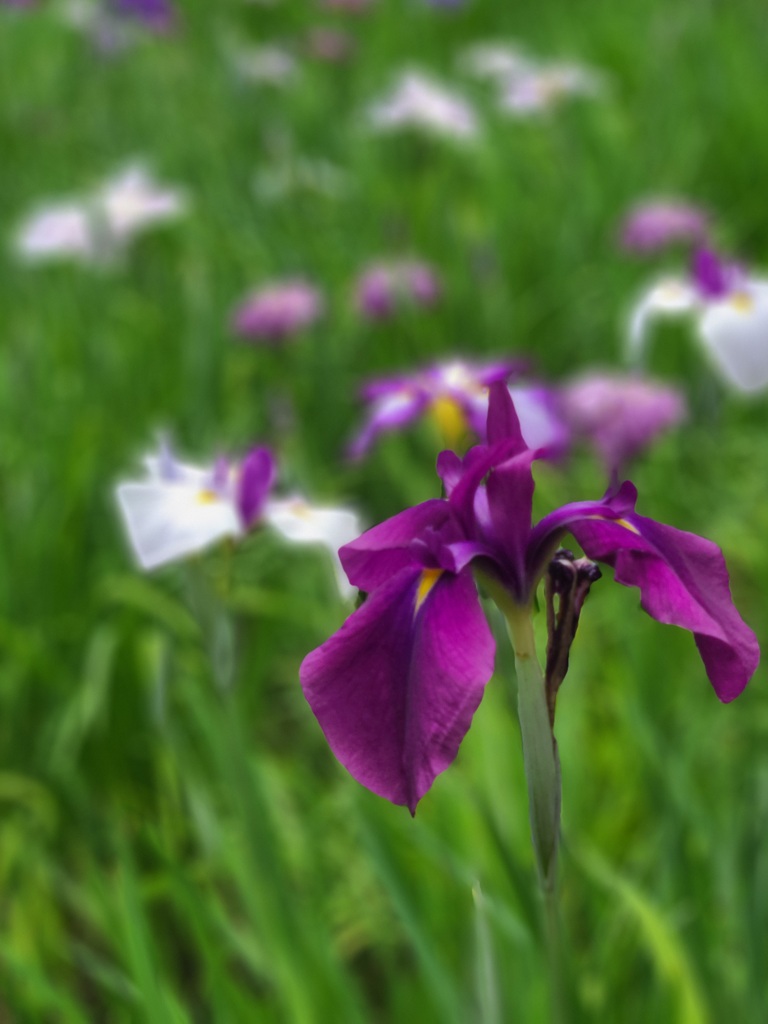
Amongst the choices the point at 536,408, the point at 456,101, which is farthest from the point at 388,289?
the point at 456,101

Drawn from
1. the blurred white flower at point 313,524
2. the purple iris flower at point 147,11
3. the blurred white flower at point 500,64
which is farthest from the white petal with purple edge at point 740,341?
the purple iris flower at point 147,11

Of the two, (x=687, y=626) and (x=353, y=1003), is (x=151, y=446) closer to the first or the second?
(x=353, y=1003)

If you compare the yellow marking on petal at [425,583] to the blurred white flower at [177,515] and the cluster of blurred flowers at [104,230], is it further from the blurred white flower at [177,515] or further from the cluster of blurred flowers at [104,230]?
the cluster of blurred flowers at [104,230]

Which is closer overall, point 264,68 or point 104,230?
point 104,230

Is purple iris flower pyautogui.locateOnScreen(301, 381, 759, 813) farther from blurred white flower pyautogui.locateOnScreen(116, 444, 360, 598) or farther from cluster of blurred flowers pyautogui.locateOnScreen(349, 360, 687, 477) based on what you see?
blurred white flower pyautogui.locateOnScreen(116, 444, 360, 598)

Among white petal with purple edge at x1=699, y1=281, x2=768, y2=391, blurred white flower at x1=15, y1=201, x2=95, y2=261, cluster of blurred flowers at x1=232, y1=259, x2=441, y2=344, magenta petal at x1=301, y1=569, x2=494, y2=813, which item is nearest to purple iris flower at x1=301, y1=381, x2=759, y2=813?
magenta petal at x1=301, y1=569, x2=494, y2=813

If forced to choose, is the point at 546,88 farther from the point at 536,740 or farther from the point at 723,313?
the point at 536,740
